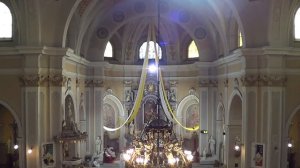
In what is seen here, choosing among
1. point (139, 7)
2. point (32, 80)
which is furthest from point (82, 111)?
point (139, 7)

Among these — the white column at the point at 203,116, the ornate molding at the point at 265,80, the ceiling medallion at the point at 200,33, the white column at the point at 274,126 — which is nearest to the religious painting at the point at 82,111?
the white column at the point at 203,116

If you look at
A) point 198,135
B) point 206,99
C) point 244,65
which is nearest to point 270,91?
point 244,65

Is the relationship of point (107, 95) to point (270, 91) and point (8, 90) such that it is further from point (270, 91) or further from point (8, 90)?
point (270, 91)

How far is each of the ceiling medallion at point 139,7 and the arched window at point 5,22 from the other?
976 cm

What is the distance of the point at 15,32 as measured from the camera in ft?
60.6

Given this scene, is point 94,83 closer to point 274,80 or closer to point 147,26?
point 147,26

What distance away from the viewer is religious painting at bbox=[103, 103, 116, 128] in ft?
95.9

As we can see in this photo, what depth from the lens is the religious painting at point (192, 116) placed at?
29.1m

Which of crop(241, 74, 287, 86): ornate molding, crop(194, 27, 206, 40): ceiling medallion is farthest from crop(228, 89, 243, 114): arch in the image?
crop(194, 27, 206, 40): ceiling medallion

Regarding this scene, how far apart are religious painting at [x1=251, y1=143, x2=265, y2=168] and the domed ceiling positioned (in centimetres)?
604

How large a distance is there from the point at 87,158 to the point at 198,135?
784 cm

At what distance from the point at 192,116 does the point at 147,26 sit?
7102 mm

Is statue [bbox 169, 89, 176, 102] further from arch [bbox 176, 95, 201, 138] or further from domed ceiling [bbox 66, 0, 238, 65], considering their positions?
domed ceiling [bbox 66, 0, 238, 65]

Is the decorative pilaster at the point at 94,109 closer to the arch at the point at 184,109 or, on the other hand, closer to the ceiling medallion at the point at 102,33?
the ceiling medallion at the point at 102,33
